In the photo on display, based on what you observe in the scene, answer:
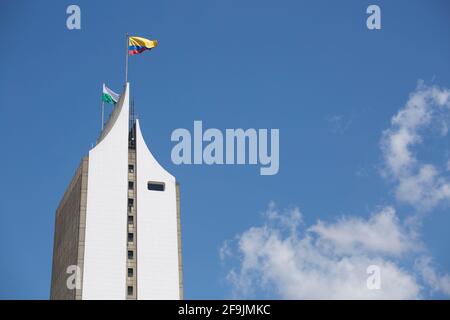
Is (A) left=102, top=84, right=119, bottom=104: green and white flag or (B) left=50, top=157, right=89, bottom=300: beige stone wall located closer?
(B) left=50, top=157, right=89, bottom=300: beige stone wall

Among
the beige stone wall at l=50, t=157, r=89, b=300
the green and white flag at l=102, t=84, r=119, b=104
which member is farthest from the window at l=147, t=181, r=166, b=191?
the green and white flag at l=102, t=84, r=119, b=104

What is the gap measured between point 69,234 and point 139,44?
29.4 m

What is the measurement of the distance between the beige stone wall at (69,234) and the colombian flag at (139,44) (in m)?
17.5

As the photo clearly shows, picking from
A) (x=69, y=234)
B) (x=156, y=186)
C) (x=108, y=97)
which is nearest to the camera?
(x=156, y=186)

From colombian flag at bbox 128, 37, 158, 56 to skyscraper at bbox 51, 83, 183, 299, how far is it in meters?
5.97

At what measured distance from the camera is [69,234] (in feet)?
422

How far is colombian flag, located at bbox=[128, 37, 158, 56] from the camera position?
129125 mm

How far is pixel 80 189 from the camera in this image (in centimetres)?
12419

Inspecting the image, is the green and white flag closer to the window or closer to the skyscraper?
the skyscraper

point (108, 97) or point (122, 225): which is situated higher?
point (108, 97)

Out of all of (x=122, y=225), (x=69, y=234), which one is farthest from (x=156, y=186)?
(x=69, y=234)

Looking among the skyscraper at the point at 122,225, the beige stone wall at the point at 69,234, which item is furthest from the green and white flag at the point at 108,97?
the beige stone wall at the point at 69,234

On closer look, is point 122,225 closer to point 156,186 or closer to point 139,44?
point 156,186
